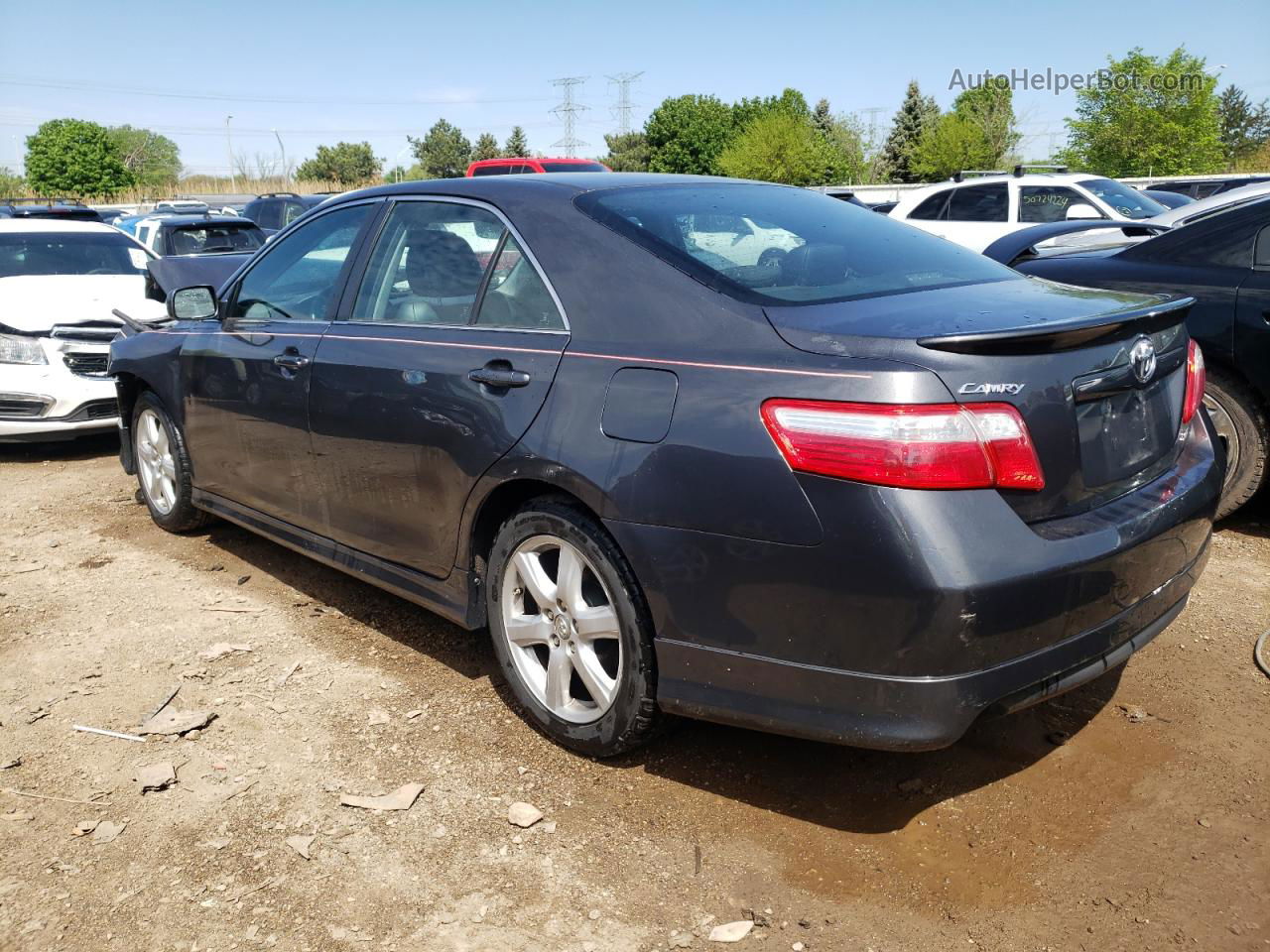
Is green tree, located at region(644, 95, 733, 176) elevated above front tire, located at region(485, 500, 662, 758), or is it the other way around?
green tree, located at region(644, 95, 733, 176)

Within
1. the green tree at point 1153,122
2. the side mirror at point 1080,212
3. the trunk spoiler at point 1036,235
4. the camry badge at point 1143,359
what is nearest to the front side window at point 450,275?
the camry badge at point 1143,359

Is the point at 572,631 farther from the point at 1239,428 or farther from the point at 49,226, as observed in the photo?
the point at 49,226

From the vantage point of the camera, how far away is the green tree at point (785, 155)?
5426 centimetres

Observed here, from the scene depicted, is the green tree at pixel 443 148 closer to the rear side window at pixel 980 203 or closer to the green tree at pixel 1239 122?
the green tree at pixel 1239 122

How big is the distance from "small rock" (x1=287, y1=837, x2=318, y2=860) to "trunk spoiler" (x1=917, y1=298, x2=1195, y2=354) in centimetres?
202

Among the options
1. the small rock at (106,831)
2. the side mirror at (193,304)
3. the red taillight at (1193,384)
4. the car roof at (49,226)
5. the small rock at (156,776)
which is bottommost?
the small rock at (106,831)

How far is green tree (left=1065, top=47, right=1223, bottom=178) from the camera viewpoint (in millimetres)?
43812

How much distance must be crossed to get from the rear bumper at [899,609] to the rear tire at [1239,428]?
246 cm

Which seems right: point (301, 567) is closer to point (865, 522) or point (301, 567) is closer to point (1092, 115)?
point (865, 522)

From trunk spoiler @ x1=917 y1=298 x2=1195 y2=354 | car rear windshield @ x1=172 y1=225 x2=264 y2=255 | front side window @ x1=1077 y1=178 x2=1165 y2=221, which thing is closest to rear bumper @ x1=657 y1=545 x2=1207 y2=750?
trunk spoiler @ x1=917 y1=298 x2=1195 y2=354

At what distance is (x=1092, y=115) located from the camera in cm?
4700

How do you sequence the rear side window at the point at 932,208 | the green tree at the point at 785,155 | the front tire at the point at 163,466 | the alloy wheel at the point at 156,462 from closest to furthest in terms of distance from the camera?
the front tire at the point at 163,466 → the alloy wheel at the point at 156,462 → the rear side window at the point at 932,208 → the green tree at the point at 785,155

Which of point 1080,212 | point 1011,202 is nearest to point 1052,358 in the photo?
point 1080,212

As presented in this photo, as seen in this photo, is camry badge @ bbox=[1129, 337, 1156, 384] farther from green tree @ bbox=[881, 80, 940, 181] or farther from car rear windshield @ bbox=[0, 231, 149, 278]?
green tree @ bbox=[881, 80, 940, 181]
